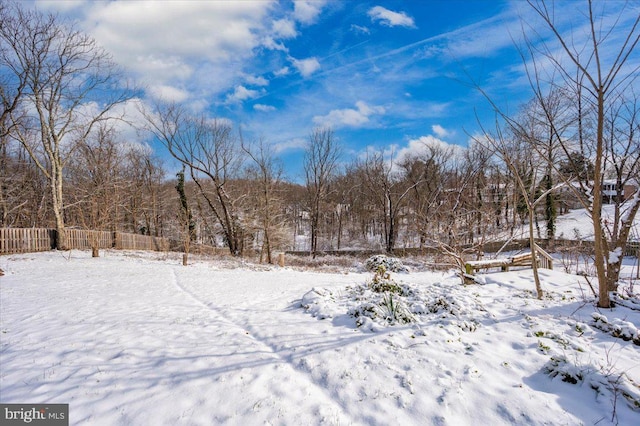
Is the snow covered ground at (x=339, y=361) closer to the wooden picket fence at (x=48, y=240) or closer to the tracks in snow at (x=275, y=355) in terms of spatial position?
the tracks in snow at (x=275, y=355)

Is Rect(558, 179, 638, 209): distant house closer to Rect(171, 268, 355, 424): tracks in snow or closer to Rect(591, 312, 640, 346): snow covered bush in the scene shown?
Rect(591, 312, 640, 346): snow covered bush

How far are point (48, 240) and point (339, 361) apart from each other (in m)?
20.5

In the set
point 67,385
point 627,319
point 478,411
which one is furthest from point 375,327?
point 67,385

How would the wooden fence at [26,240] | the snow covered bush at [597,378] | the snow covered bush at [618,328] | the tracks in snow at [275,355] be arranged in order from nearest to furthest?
the snow covered bush at [597,378] < the tracks in snow at [275,355] < the snow covered bush at [618,328] < the wooden fence at [26,240]

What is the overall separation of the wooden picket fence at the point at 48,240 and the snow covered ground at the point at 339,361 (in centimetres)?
1212

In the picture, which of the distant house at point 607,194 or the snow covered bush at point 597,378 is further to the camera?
the distant house at point 607,194

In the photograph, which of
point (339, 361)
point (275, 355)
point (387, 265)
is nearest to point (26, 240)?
point (387, 265)

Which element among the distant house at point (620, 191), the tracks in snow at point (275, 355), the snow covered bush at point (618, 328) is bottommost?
the tracks in snow at point (275, 355)

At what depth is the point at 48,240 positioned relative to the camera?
694 inches

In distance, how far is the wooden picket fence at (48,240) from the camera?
1554cm

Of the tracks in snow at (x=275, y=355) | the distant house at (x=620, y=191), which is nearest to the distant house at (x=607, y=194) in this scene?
the distant house at (x=620, y=191)

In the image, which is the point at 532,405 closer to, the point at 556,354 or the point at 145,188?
the point at 556,354

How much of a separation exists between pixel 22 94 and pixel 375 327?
69.9 feet

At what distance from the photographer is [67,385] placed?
141 inches
